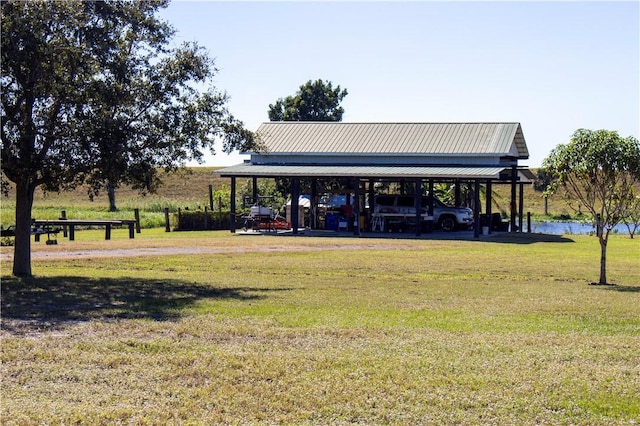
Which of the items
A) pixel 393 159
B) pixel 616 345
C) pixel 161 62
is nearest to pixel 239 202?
pixel 393 159

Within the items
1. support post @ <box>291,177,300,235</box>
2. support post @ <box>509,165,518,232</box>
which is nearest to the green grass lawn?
support post @ <box>291,177,300,235</box>

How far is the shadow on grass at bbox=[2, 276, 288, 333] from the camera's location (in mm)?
12766

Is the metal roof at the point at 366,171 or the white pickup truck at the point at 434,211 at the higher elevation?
the metal roof at the point at 366,171

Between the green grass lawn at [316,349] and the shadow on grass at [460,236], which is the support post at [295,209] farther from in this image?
the green grass lawn at [316,349]

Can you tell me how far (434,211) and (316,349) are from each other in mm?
33159

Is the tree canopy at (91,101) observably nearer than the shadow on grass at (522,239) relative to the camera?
Yes

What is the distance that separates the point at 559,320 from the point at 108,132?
925 cm

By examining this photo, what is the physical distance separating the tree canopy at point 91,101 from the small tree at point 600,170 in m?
7.60

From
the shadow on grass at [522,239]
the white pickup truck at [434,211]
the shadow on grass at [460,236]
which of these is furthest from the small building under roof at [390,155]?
the shadow on grass at [522,239]

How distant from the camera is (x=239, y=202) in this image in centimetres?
5375

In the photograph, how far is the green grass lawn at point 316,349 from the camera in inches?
303

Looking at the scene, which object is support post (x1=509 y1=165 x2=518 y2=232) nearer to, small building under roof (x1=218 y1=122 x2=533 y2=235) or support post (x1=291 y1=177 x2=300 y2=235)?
small building under roof (x1=218 y1=122 x2=533 y2=235)

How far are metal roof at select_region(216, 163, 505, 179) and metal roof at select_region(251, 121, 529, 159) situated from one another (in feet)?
4.02

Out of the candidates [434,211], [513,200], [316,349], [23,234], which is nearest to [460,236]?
[434,211]
